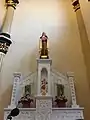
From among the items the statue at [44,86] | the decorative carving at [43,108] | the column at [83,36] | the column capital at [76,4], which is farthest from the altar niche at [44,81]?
the column capital at [76,4]

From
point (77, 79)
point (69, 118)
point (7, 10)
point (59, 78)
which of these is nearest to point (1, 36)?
point (7, 10)

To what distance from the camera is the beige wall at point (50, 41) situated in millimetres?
5238

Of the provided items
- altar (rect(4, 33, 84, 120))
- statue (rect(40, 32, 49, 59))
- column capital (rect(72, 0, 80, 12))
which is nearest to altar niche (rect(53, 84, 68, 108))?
altar (rect(4, 33, 84, 120))

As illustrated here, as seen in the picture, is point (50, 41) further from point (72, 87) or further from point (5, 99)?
point (5, 99)

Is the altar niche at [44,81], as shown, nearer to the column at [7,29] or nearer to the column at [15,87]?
the column at [15,87]

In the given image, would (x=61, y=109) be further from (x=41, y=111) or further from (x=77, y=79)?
(x=77, y=79)

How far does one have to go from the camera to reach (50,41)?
5914 mm

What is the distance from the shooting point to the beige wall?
524 cm

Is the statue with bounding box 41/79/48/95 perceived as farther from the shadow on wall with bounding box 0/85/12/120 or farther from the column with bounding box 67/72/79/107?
the shadow on wall with bounding box 0/85/12/120

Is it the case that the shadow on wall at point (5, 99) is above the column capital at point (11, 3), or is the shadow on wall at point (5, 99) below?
below

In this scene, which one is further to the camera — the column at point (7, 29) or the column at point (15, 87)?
the column at point (7, 29)

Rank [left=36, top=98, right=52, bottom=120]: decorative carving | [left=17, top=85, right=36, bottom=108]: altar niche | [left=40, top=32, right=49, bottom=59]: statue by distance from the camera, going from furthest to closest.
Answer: [left=40, top=32, right=49, bottom=59]: statue, [left=17, top=85, right=36, bottom=108]: altar niche, [left=36, top=98, right=52, bottom=120]: decorative carving

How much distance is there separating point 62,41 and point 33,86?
5.11 feet

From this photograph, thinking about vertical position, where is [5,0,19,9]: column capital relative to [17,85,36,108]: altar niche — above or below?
above
